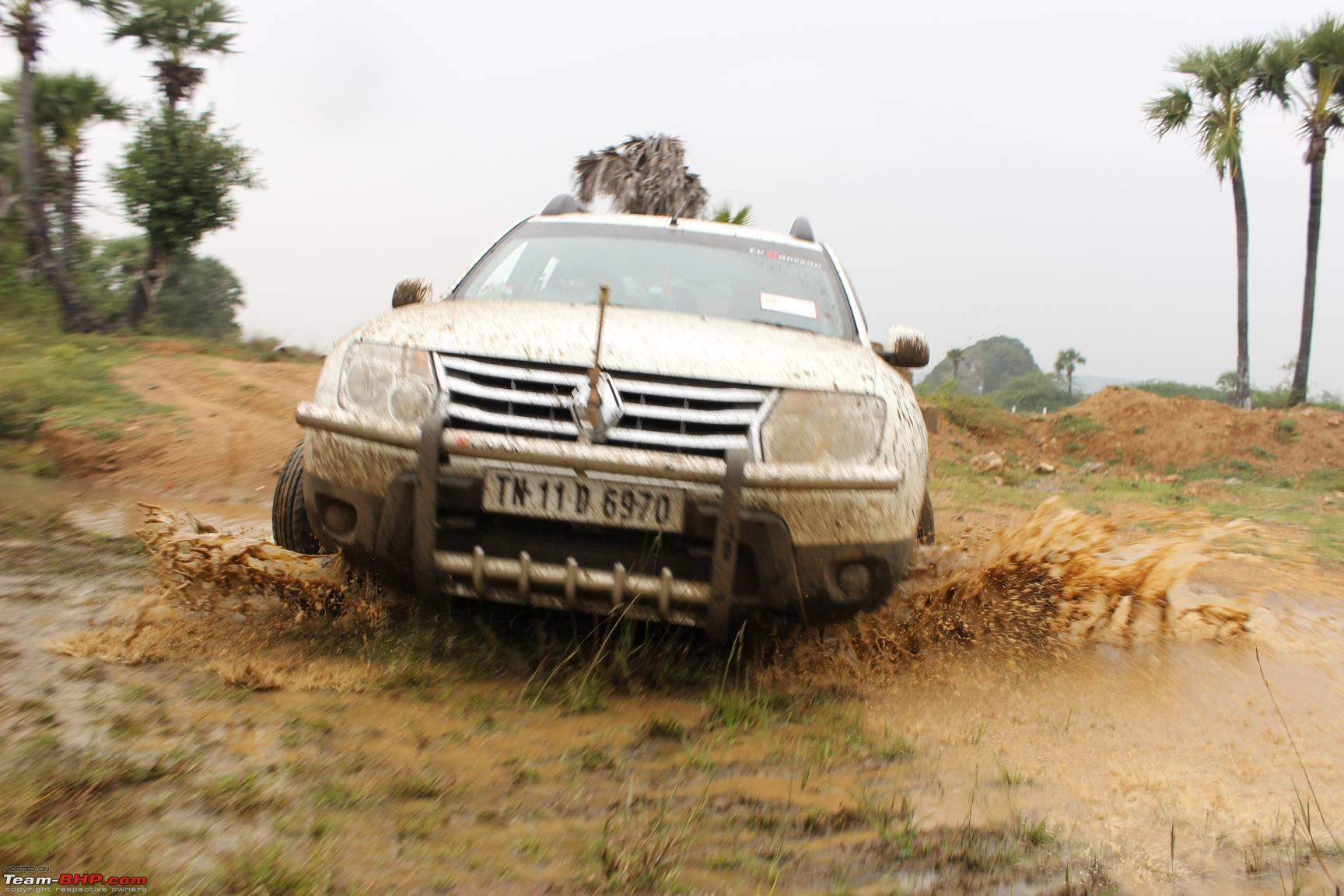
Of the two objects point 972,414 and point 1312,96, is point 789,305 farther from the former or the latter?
point 1312,96

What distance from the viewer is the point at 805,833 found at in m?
2.06

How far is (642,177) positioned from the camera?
1706 cm

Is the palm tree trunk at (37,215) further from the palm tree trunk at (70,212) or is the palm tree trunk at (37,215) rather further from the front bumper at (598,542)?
the front bumper at (598,542)

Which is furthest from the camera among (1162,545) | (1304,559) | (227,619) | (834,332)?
(1304,559)

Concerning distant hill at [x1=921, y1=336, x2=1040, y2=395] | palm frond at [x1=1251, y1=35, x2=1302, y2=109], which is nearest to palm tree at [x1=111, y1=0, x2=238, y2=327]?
palm frond at [x1=1251, y1=35, x2=1302, y2=109]

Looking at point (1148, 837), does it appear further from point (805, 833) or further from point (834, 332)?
point (834, 332)

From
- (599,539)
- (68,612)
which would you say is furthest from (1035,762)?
→ (68,612)

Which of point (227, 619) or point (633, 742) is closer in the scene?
point (633, 742)

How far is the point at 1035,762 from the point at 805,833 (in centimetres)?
84

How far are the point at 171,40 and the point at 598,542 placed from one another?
19758 mm

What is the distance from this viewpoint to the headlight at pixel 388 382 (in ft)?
8.73

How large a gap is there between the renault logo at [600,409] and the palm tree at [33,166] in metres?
15.7

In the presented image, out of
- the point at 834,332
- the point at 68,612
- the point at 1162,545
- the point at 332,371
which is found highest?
the point at 834,332

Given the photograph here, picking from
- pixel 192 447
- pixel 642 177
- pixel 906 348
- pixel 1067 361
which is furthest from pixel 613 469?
pixel 1067 361
